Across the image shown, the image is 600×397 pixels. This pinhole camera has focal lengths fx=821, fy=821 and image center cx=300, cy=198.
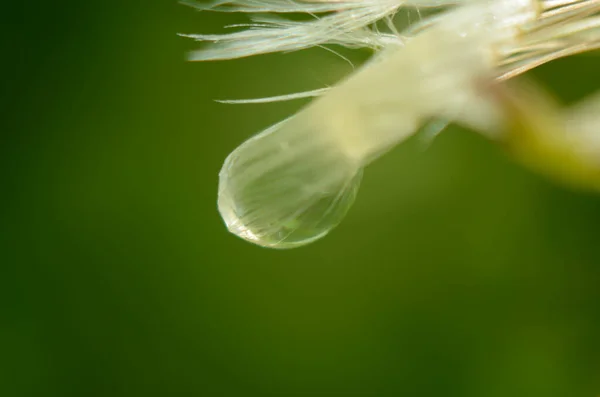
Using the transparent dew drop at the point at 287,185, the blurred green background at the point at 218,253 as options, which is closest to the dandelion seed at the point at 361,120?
the transparent dew drop at the point at 287,185

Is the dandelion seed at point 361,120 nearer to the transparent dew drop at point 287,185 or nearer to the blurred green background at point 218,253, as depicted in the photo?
the transparent dew drop at point 287,185

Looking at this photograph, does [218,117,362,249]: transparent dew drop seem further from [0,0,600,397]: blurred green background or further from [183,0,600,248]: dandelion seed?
[0,0,600,397]: blurred green background

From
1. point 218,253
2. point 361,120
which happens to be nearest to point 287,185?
point 361,120

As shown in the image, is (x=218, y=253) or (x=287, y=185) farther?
(x=218, y=253)

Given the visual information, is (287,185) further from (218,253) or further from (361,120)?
(218,253)

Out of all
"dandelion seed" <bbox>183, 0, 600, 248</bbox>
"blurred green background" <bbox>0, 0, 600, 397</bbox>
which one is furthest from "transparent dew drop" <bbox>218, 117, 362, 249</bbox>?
"blurred green background" <bbox>0, 0, 600, 397</bbox>

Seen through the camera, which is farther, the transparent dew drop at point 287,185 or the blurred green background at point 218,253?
the blurred green background at point 218,253
